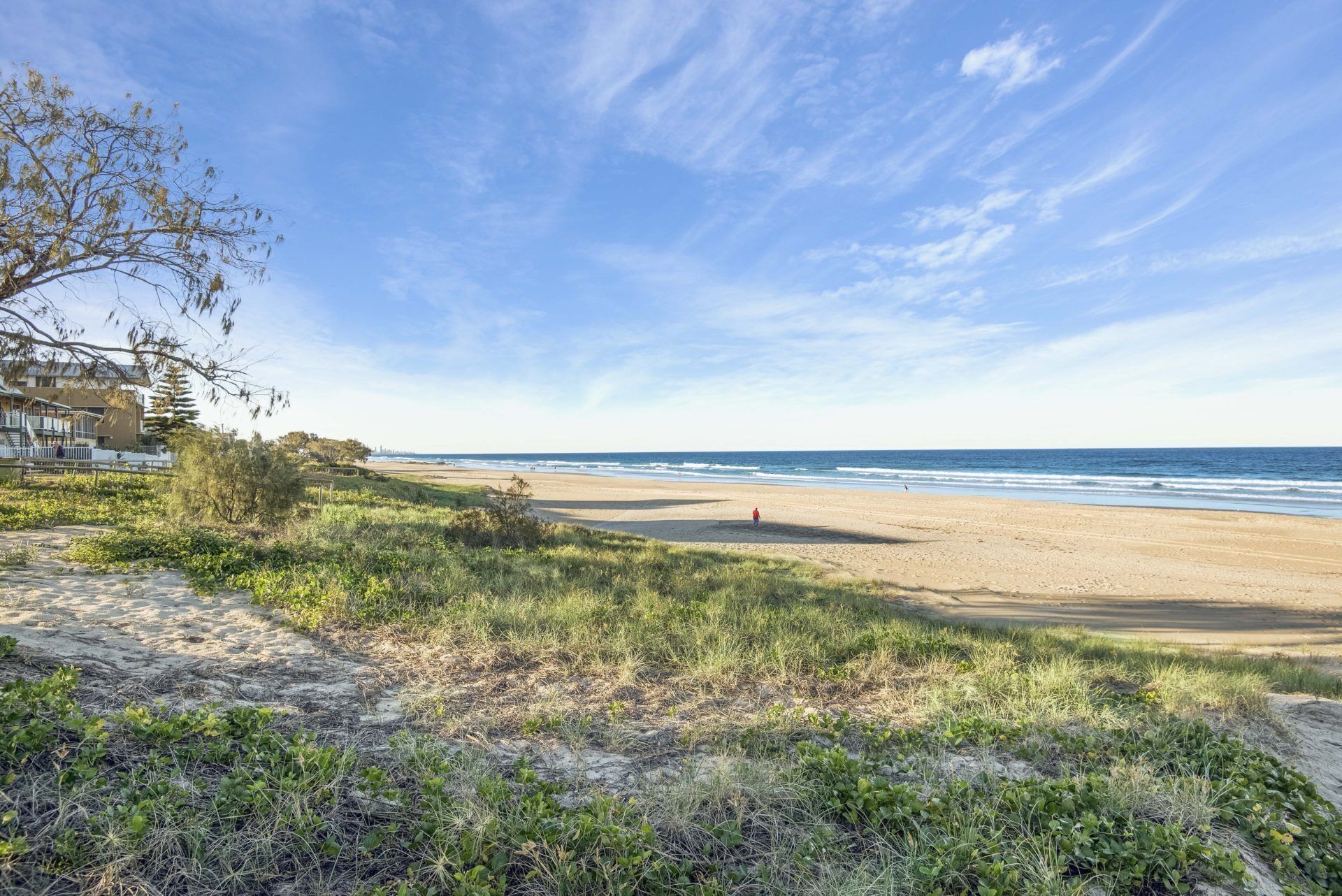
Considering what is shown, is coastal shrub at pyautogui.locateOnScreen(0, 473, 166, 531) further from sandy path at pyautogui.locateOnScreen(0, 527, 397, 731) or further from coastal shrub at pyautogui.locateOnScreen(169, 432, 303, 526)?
sandy path at pyautogui.locateOnScreen(0, 527, 397, 731)

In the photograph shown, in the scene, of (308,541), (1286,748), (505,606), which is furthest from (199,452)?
(1286,748)

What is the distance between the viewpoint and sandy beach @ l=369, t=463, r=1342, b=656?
1192 cm

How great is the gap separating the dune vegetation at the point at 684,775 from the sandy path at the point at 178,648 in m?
0.37

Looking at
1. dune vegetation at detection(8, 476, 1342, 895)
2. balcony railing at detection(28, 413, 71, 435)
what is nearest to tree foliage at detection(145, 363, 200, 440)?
balcony railing at detection(28, 413, 71, 435)

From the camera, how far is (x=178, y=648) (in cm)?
580

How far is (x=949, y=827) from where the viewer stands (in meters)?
3.17

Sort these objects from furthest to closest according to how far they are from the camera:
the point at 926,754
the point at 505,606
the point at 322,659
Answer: the point at 505,606, the point at 322,659, the point at 926,754

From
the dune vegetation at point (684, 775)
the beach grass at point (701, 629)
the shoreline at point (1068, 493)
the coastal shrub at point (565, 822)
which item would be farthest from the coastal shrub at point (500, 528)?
the shoreline at point (1068, 493)

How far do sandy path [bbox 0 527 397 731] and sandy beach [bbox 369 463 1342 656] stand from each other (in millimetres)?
9998

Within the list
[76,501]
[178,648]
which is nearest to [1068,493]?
[178,648]

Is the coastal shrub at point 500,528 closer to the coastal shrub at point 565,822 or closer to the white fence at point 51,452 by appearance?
the coastal shrub at point 565,822

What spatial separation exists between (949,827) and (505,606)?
562cm

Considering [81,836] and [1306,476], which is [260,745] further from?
[1306,476]

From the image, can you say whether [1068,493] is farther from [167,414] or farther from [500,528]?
[167,414]
